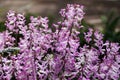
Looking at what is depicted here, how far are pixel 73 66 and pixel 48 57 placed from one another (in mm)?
111

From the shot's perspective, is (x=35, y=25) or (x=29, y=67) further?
(x=35, y=25)

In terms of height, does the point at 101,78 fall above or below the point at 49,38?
below

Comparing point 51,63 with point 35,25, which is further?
point 35,25

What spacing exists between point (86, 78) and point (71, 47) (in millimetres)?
147

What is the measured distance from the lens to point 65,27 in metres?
2.02

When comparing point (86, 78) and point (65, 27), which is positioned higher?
point (65, 27)

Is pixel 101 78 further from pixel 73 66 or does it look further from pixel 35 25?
pixel 35 25

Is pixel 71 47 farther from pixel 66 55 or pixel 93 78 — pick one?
pixel 93 78

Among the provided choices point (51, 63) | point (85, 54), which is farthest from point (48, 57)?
point (85, 54)

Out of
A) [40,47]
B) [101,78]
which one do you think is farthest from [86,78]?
[40,47]

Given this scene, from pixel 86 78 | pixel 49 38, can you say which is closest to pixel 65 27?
pixel 49 38

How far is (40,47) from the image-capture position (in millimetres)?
1934

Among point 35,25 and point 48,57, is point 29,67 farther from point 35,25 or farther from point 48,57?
point 35,25

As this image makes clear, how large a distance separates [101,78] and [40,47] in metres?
0.29
